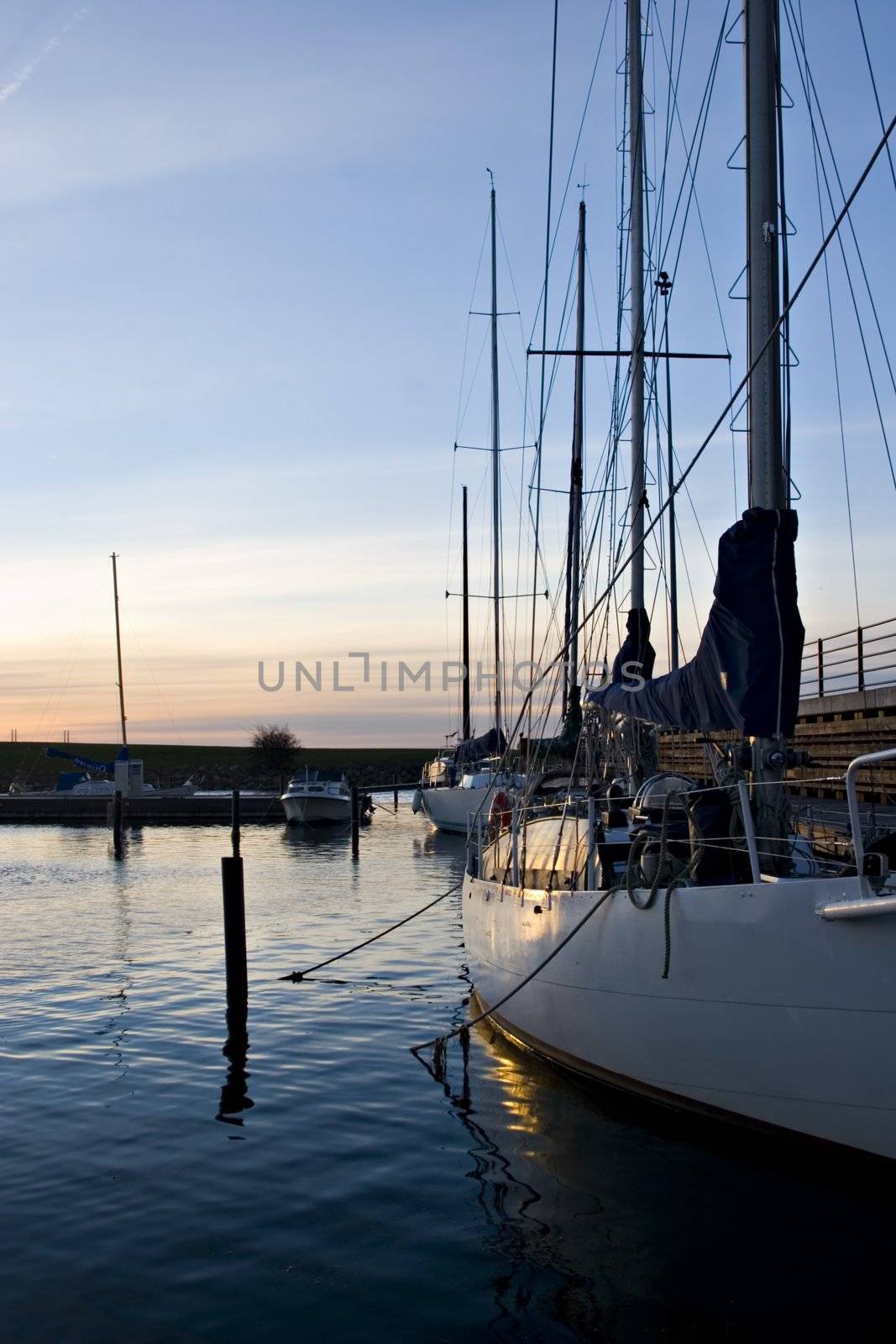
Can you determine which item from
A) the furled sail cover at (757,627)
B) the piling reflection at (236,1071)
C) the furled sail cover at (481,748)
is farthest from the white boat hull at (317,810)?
the furled sail cover at (757,627)

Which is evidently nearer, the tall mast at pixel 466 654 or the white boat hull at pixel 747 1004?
the white boat hull at pixel 747 1004

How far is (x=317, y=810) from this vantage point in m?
55.5

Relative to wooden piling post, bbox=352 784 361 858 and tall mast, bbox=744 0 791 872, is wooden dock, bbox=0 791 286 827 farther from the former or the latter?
tall mast, bbox=744 0 791 872

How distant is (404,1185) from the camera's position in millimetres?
9297

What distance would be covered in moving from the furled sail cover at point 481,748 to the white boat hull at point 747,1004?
29667mm

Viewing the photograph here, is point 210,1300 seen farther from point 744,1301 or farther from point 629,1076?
point 629,1076

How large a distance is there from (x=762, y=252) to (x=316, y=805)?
46.8 metres

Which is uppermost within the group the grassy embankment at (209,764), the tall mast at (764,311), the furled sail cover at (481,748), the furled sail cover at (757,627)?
the tall mast at (764,311)

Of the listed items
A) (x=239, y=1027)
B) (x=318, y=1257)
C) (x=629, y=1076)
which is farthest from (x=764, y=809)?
(x=239, y=1027)

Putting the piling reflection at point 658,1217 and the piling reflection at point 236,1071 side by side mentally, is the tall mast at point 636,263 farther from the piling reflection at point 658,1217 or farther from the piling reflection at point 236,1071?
the piling reflection at point 658,1217

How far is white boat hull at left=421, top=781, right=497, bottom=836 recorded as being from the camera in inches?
1767

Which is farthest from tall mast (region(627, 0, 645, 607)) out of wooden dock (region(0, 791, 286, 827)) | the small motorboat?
wooden dock (region(0, 791, 286, 827))

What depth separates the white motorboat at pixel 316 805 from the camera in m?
55.3

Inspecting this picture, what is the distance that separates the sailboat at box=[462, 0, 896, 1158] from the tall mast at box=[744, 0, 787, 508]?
16mm
